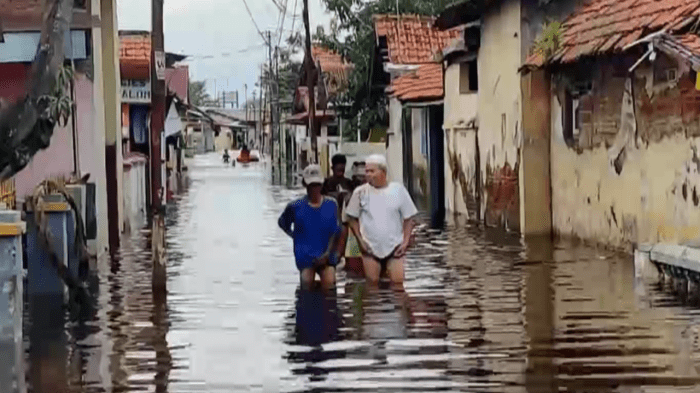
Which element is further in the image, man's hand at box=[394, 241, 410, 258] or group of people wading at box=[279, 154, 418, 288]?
man's hand at box=[394, 241, 410, 258]

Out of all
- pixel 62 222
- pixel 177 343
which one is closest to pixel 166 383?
pixel 177 343

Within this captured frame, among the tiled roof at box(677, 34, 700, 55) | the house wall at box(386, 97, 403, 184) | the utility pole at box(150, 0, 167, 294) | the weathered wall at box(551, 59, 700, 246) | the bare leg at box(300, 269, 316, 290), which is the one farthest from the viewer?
the house wall at box(386, 97, 403, 184)

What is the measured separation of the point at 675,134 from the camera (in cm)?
1869

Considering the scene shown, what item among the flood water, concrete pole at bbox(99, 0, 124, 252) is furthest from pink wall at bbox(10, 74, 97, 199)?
the flood water

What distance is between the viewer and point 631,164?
20.5 metres

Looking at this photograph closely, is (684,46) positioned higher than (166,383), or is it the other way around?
(684,46)

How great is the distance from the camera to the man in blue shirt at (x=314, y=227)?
14961 mm

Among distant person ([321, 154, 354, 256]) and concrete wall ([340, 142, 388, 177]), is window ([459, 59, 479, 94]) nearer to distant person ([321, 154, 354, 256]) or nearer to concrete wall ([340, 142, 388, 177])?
concrete wall ([340, 142, 388, 177])

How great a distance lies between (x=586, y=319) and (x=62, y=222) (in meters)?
6.10

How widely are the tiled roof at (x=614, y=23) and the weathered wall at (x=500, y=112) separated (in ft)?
6.08

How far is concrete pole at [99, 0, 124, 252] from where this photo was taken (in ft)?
82.6

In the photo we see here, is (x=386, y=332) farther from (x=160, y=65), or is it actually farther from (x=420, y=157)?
(x=420, y=157)

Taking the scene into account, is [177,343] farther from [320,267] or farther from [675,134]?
[675,134]

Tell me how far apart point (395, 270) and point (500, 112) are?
12084mm
